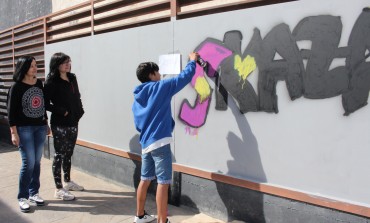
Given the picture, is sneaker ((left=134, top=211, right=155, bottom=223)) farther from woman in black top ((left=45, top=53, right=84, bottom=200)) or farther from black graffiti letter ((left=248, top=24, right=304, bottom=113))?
black graffiti letter ((left=248, top=24, right=304, bottom=113))

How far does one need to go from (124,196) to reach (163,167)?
1.53 metres

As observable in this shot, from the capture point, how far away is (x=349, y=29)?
2.81 m

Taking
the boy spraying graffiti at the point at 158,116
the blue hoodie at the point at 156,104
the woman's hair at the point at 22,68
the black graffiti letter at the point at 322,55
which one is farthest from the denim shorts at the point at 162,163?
the woman's hair at the point at 22,68

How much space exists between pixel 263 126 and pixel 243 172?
0.55m

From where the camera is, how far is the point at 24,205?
4.23 metres

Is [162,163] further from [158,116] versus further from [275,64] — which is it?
[275,64]

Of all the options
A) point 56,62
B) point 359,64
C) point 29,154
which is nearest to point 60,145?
point 29,154

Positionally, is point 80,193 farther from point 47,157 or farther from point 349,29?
point 349,29

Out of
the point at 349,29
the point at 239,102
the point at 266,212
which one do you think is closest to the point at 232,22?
the point at 239,102

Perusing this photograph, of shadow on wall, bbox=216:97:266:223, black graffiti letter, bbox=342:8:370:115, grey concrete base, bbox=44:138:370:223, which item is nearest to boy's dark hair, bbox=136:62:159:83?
shadow on wall, bbox=216:97:266:223

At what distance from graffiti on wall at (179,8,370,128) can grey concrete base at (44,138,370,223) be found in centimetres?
75

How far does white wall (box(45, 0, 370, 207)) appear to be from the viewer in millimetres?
2854

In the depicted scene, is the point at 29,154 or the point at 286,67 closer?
the point at 286,67

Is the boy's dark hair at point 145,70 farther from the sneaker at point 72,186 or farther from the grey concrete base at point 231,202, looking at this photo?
the sneaker at point 72,186
